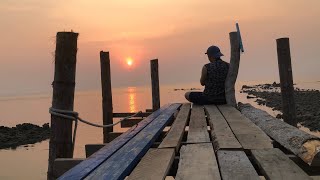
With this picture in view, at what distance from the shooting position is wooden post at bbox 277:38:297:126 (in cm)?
802

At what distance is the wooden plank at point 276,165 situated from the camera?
2.94 m

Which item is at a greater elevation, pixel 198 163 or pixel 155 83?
pixel 155 83

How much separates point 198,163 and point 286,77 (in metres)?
5.31

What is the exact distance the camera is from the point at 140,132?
5.58 metres

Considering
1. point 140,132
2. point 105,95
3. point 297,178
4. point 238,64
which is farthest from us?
point 105,95

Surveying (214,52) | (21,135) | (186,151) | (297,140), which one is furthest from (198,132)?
(21,135)

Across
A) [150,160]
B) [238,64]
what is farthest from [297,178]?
[238,64]

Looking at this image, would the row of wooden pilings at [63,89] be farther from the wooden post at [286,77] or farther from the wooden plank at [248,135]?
the wooden post at [286,77]

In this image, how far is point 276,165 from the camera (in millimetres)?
3230

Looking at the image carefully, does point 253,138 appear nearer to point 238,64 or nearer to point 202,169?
point 202,169

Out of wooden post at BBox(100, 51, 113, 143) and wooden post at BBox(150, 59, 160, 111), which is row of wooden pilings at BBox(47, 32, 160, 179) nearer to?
wooden post at BBox(150, 59, 160, 111)

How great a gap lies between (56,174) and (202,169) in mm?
1909

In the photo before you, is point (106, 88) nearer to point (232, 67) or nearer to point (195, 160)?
point (232, 67)

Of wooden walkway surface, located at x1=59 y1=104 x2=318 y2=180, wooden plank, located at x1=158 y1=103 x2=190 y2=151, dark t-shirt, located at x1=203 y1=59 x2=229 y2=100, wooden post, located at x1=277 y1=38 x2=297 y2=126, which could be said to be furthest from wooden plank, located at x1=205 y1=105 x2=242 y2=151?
dark t-shirt, located at x1=203 y1=59 x2=229 y2=100
